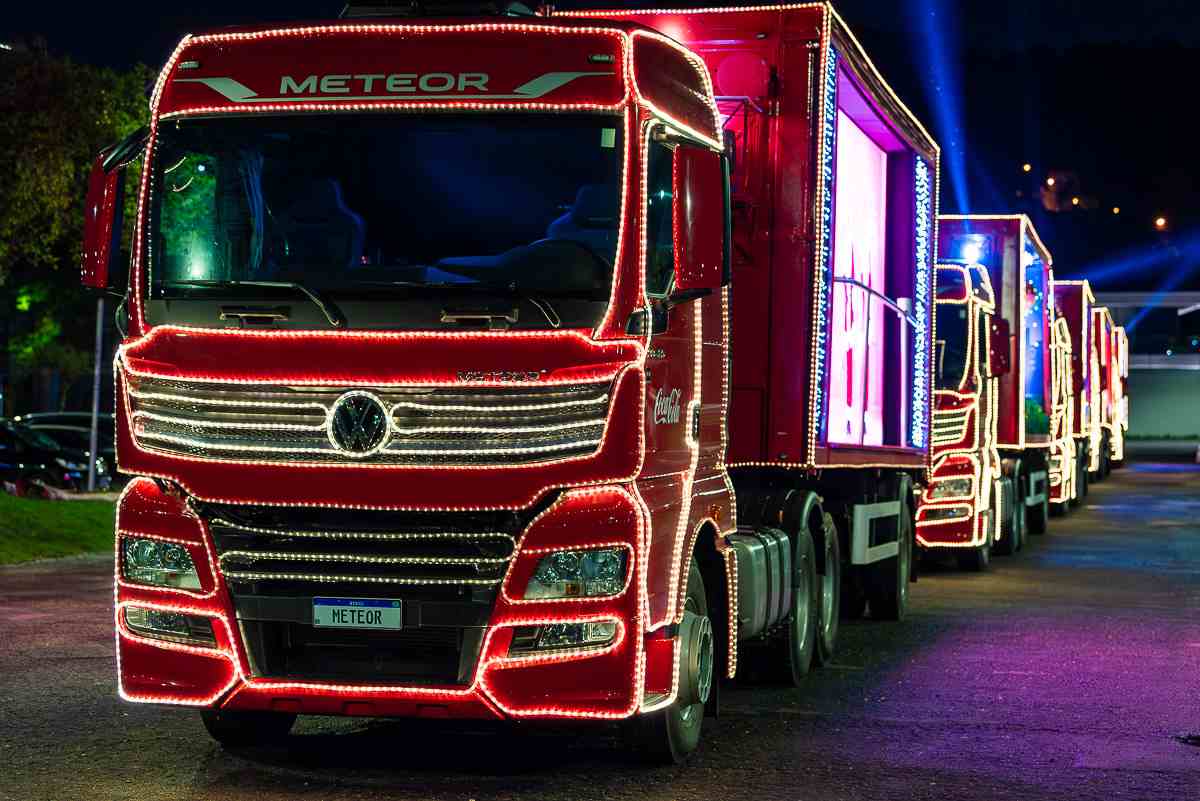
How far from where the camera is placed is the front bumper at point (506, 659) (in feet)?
26.4

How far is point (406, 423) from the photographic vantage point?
320 inches

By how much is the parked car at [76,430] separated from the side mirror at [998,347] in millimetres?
17602

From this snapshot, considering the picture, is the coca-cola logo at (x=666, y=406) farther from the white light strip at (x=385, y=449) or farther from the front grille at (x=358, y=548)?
the front grille at (x=358, y=548)

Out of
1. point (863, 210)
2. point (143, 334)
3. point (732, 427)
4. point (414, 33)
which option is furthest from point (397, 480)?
point (863, 210)

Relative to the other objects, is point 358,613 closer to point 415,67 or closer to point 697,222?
point 697,222

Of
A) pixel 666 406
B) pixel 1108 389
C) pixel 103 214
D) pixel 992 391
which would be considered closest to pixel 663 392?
pixel 666 406

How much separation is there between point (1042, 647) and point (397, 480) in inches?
291

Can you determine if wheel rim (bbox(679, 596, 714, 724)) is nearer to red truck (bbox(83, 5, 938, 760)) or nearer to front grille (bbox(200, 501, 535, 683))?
red truck (bbox(83, 5, 938, 760))

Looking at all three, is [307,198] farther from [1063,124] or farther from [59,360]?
[1063,124]

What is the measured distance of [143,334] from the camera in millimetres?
8422

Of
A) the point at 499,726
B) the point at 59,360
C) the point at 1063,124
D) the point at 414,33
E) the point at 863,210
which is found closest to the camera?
the point at 414,33

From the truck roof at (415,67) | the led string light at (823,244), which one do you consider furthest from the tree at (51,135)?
the truck roof at (415,67)

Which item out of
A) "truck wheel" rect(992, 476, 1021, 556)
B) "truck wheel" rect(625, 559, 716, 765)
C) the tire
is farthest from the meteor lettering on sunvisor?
"truck wheel" rect(992, 476, 1021, 556)

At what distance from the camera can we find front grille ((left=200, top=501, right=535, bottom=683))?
8.10m
